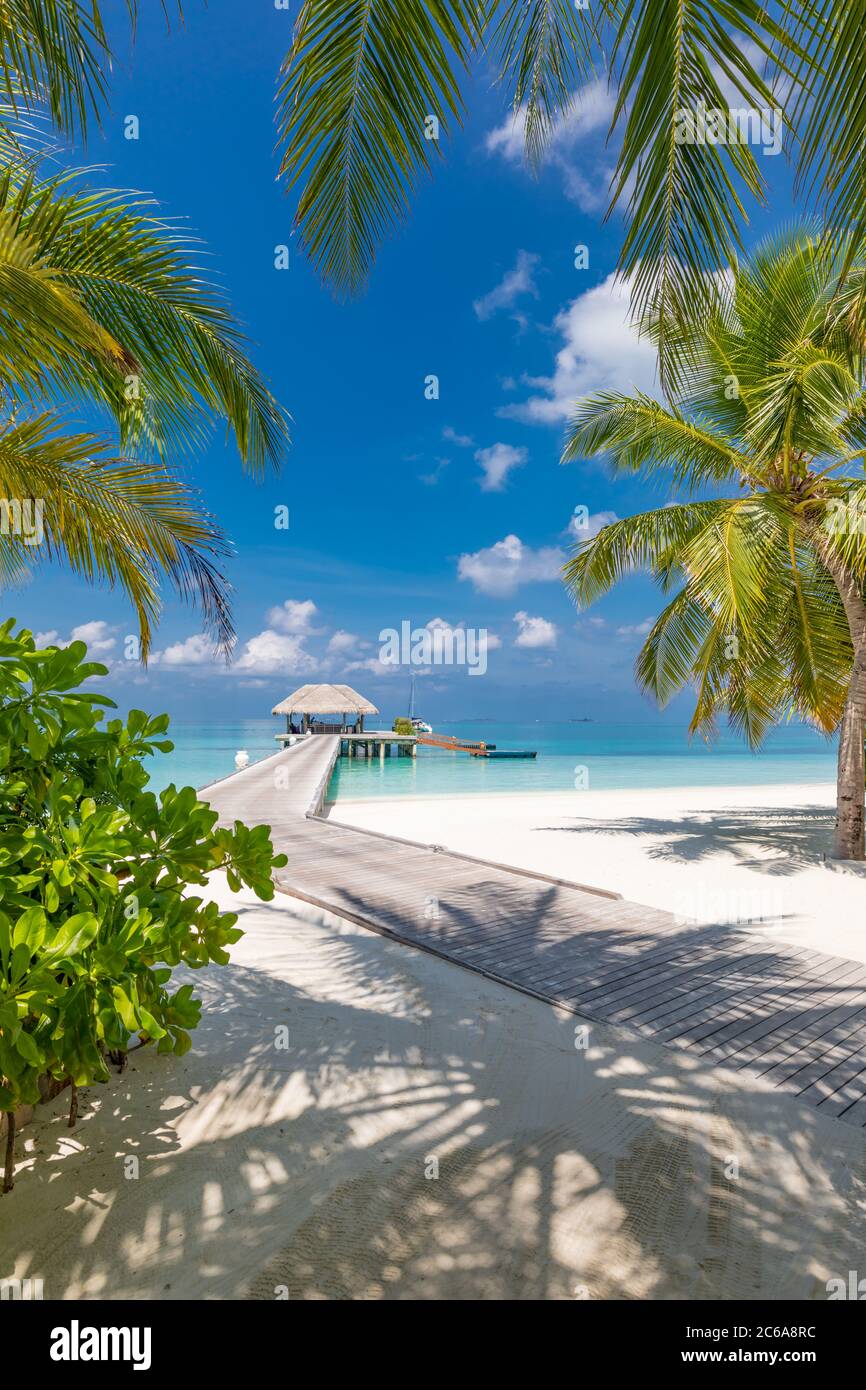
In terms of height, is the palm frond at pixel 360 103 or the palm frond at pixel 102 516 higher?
the palm frond at pixel 360 103

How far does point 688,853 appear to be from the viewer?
31.3 feet

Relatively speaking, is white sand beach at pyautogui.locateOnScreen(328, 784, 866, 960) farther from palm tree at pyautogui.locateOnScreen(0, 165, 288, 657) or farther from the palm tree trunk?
palm tree at pyautogui.locateOnScreen(0, 165, 288, 657)

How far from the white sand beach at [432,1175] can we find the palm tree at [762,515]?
17.5 feet

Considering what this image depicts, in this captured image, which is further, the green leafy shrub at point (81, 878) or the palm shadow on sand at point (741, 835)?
the palm shadow on sand at point (741, 835)

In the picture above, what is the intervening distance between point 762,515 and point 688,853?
17.0ft

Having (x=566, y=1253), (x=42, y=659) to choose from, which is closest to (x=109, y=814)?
(x=42, y=659)

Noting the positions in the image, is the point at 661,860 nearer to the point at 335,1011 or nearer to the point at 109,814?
the point at 335,1011

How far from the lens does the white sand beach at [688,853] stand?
20.7 feet

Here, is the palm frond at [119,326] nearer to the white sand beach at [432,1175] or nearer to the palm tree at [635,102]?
the palm tree at [635,102]

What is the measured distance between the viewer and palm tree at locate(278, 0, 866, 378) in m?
1.91

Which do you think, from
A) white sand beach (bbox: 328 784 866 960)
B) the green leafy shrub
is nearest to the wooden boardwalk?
white sand beach (bbox: 328 784 866 960)

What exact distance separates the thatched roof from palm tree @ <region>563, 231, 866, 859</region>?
35967 mm

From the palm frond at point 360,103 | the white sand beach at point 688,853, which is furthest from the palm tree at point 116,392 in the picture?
the white sand beach at point 688,853
